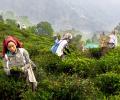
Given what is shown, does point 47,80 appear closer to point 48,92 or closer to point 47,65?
point 48,92

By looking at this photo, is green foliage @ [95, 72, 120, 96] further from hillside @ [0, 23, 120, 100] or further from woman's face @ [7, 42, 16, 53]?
woman's face @ [7, 42, 16, 53]

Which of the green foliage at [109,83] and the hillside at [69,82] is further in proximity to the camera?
the green foliage at [109,83]

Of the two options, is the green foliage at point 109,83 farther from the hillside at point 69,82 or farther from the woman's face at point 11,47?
the woman's face at point 11,47

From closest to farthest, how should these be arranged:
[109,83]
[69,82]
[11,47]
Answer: [69,82], [11,47], [109,83]

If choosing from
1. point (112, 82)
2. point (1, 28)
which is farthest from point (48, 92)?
point (1, 28)

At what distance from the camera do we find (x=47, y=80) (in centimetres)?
1585

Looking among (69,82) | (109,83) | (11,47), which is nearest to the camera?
(69,82)

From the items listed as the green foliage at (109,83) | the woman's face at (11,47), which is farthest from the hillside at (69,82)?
the woman's face at (11,47)

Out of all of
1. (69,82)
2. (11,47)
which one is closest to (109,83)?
(69,82)

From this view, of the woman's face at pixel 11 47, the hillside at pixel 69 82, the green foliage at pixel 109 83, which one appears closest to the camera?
the hillside at pixel 69 82

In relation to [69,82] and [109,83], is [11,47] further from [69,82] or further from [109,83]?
[109,83]

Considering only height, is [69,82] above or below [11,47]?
below

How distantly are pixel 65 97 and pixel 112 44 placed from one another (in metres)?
12.2

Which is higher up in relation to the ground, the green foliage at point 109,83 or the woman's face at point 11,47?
the woman's face at point 11,47
